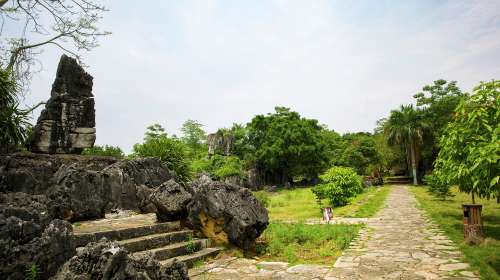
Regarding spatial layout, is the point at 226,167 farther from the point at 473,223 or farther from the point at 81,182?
the point at 473,223

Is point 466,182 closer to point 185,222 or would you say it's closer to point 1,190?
point 185,222

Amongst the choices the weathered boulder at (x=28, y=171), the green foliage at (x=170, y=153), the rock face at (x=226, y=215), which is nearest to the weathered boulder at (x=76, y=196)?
Answer: the weathered boulder at (x=28, y=171)

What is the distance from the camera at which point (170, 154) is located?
47.1ft

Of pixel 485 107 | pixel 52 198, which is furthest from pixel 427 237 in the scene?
pixel 52 198

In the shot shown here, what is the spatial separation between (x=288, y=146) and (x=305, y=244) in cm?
2843

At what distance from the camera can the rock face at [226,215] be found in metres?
6.41

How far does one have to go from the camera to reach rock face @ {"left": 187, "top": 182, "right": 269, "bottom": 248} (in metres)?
6.41

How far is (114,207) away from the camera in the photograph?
8453 millimetres

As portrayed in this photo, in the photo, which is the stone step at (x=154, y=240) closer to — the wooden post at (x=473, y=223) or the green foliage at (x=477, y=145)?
the green foliage at (x=477, y=145)

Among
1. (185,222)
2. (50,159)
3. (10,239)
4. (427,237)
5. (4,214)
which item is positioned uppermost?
(50,159)

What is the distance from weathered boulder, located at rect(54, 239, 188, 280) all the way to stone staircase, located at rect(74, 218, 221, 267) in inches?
62.2

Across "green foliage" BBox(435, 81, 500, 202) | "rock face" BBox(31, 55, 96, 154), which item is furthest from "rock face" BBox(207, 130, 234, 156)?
"green foliage" BBox(435, 81, 500, 202)

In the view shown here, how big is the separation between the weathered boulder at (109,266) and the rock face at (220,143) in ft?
116

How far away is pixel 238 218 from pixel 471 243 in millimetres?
4707
